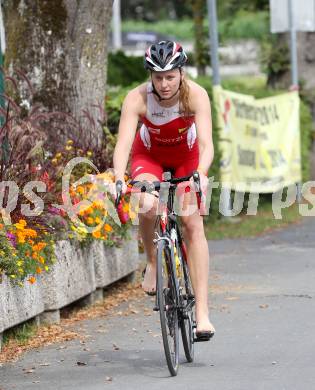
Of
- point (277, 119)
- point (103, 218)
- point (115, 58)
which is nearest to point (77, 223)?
point (103, 218)

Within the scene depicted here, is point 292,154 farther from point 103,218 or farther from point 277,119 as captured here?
point 103,218

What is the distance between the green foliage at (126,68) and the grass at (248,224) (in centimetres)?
548

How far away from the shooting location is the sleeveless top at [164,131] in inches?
306

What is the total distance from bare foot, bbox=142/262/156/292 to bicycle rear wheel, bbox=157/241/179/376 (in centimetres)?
41

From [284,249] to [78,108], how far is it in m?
3.15

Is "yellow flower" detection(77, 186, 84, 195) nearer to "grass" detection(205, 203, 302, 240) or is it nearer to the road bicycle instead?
the road bicycle

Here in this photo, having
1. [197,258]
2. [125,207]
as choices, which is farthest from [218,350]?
[125,207]

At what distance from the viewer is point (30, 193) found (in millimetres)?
8766

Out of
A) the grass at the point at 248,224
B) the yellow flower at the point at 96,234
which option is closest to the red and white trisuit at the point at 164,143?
the yellow flower at the point at 96,234

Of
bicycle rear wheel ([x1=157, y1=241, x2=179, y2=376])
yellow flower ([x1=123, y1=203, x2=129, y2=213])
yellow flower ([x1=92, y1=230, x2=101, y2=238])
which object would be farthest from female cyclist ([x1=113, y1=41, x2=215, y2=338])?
yellow flower ([x1=123, y1=203, x2=129, y2=213])

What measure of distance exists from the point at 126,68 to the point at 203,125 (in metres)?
15.0

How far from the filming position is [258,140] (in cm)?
1686

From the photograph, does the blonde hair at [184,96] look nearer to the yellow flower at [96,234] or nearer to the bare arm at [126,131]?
the bare arm at [126,131]

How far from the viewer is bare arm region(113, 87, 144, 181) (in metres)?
7.50
